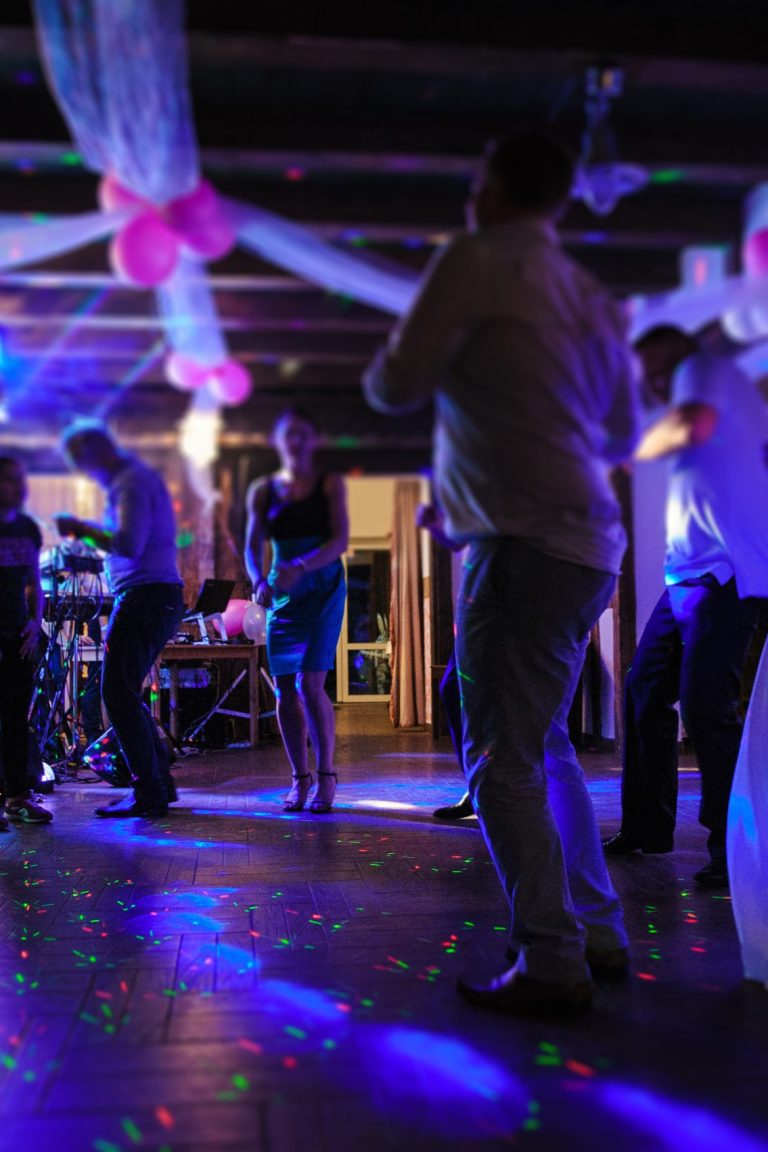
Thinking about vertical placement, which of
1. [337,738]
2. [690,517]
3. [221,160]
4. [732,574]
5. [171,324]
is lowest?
[337,738]

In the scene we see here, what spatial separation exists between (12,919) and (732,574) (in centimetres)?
159

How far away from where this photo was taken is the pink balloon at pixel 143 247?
3791 mm

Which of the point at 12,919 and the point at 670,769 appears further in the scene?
the point at 670,769

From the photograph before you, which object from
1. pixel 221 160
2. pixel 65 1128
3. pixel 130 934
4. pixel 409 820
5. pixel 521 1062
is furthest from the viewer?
pixel 221 160

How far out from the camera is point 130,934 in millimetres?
1676

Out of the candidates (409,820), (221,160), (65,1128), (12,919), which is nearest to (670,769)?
(409,820)

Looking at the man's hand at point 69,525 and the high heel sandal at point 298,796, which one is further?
the high heel sandal at point 298,796

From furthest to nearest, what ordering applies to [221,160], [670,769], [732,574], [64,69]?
[221,160], [64,69], [670,769], [732,574]

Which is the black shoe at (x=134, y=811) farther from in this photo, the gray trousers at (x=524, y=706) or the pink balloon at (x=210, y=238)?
the pink balloon at (x=210, y=238)

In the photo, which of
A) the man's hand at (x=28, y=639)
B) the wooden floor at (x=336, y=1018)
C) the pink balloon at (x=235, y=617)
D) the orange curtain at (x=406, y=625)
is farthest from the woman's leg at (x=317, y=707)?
the orange curtain at (x=406, y=625)

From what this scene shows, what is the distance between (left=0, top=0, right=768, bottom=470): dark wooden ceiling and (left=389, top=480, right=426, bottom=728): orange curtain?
2187 mm

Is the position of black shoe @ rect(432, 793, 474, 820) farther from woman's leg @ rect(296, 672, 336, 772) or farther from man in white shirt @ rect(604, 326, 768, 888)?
man in white shirt @ rect(604, 326, 768, 888)

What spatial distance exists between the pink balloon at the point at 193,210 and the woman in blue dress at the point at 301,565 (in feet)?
4.51

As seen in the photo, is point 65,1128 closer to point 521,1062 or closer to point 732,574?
point 521,1062
